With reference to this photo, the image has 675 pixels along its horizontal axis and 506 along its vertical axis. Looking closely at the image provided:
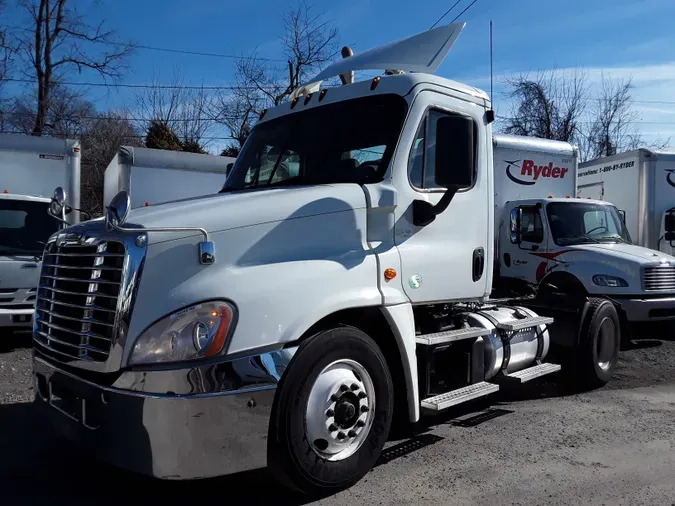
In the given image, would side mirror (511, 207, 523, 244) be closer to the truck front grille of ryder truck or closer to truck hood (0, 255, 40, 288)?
→ truck hood (0, 255, 40, 288)

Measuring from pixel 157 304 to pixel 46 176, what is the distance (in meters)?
8.27

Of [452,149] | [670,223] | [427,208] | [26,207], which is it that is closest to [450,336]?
[427,208]

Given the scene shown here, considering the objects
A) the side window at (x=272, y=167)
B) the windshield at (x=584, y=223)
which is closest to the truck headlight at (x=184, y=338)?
the side window at (x=272, y=167)

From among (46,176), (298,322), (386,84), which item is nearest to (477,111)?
(386,84)

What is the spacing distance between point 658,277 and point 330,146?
6.64 meters

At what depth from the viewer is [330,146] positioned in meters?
4.68

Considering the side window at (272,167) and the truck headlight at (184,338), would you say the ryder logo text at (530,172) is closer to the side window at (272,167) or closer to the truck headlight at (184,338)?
the side window at (272,167)

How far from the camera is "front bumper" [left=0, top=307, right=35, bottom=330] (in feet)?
27.2

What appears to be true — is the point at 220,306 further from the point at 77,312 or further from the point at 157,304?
the point at 77,312

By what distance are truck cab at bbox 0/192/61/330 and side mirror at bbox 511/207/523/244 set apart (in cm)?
721

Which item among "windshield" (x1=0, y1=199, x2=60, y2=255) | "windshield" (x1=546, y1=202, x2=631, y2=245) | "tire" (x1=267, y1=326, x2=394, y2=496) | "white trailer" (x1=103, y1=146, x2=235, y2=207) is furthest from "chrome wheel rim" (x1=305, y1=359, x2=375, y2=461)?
"white trailer" (x1=103, y1=146, x2=235, y2=207)

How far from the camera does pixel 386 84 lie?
15.4 ft

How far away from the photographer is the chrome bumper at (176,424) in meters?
3.20

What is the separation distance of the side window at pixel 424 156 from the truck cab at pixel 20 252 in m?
5.82
